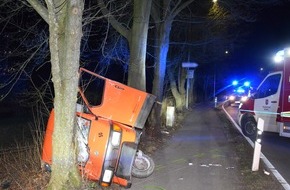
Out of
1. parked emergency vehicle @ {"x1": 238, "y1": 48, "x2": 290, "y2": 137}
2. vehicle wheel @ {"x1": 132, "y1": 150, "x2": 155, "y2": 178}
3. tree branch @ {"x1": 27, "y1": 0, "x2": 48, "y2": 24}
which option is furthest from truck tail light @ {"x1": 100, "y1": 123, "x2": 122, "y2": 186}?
parked emergency vehicle @ {"x1": 238, "y1": 48, "x2": 290, "y2": 137}

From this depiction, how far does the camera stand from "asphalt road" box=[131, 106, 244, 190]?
8057 millimetres

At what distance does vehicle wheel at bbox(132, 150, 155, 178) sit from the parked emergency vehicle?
6.88m

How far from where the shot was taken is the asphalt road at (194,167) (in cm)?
806

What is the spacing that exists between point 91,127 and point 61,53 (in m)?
1.44

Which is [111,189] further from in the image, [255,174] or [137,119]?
[255,174]

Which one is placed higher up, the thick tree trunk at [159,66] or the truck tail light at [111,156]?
the thick tree trunk at [159,66]

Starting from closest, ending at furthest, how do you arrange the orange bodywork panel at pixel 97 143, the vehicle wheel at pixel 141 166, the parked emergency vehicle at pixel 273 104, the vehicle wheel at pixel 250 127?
the orange bodywork panel at pixel 97 143
the vehicle wheel at pixel 141 166
the parked emergency vehicle at pixel 273 104
the vehicle wheel at pixel 250 127

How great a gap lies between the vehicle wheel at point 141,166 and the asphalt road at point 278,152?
305cm

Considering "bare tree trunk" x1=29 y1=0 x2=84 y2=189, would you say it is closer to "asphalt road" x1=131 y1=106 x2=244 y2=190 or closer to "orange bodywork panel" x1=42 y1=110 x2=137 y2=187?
"orange bodywork panel" x1=42 y1=110 x2=137 y2=187

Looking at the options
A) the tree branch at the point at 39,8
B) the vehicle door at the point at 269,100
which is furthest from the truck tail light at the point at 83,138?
the vehicle door at the point at 269,100

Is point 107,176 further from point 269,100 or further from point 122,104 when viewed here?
point 269,100

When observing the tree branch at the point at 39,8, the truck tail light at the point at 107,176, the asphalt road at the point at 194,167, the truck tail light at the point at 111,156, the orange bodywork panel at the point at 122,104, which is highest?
the tree branch at the point at 39,8

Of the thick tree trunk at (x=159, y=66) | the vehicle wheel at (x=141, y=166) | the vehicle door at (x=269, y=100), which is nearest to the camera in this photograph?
the vehicle wheel at (x=141, y=166)

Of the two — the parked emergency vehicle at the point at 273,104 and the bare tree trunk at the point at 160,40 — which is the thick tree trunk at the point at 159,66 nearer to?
the bare tree trunk at the point at 160,40
